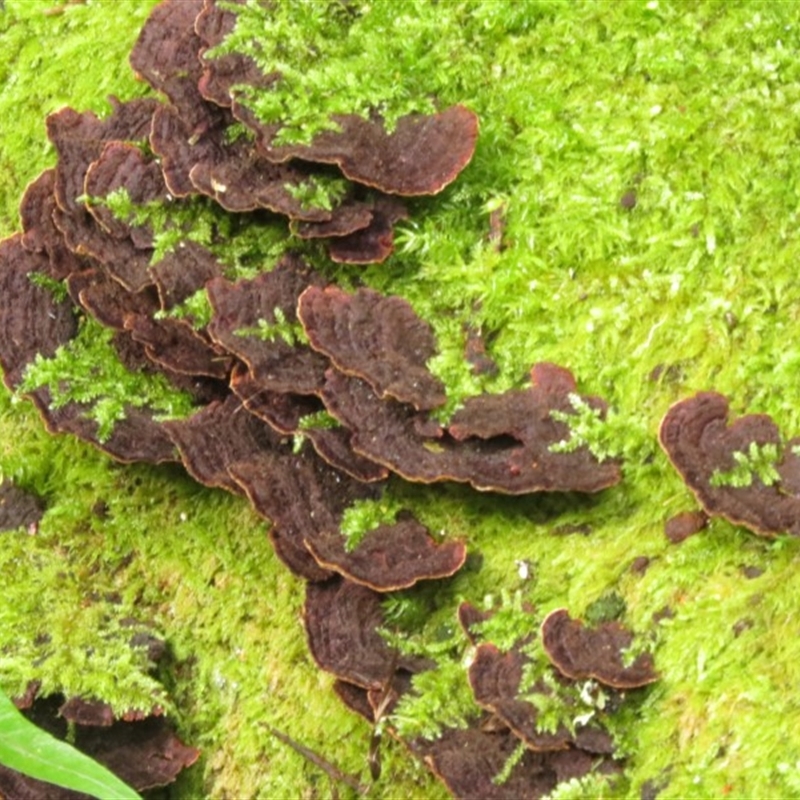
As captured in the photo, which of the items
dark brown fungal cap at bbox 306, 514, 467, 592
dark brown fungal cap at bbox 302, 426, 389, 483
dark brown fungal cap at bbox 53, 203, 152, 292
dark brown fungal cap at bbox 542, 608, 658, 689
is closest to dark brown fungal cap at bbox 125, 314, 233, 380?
dark brown fungal cap at bbox 53, 203, 152, 292

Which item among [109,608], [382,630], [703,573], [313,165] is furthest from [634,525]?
[109,608]

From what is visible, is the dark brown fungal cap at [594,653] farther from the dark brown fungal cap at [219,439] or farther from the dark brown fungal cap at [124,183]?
the dark brown fungal cap at [124,183]

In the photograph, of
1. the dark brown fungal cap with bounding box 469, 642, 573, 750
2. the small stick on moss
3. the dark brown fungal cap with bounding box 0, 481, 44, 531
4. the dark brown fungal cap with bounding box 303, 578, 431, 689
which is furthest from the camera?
the dark brown fungal cap with bounding box 0, 481, 44, 531

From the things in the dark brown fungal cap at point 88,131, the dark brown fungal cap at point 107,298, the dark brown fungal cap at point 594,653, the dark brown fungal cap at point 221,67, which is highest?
the dark brown fungal cap at point 221,67

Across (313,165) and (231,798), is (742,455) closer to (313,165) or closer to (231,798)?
(313,165)

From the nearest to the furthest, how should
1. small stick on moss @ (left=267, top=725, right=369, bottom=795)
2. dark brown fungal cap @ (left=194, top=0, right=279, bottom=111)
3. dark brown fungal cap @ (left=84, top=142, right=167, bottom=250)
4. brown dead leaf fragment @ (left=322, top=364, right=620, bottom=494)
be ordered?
1. brown dead leaf fragment @ (left=322, top=364, right=620, bottom=494)
2. small stick on moss @ (left=267, top=725, right=369, bottom=795)
3. dark brown fungal cap @ (left=194, top=0, right=279, bottom=111)
4. dark brown fungal cap @ (left=84, top=142, right=167, bottom=250)

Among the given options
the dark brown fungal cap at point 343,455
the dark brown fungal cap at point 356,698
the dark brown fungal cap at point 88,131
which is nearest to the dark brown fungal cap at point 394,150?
the dark brown fungal cap at point 88,131

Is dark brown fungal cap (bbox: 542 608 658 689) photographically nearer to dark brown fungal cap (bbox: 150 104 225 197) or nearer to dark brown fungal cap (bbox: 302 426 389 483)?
dark brown fungal cap (bbox: 302 426 389 483)

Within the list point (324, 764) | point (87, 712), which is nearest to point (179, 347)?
point (87, 712)
